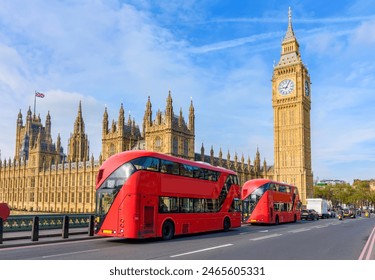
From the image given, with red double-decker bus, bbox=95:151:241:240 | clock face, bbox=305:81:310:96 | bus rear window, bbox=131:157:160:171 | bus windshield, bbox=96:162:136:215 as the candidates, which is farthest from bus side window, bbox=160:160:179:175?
clock face, bbox=305:81:310:96

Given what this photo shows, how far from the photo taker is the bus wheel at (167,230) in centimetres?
1922

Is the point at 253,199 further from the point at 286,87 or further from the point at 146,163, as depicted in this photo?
the point at 286,87

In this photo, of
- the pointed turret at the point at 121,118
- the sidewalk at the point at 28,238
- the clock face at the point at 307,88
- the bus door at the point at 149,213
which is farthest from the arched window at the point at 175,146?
the clock face at the point at 307,88

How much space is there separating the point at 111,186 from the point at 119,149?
58.2 metres

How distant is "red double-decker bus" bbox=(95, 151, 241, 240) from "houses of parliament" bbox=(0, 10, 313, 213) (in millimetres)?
54701

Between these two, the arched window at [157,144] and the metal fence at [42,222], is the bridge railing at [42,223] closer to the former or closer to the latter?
the metal fence at [42,222]

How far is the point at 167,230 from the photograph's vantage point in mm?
19594

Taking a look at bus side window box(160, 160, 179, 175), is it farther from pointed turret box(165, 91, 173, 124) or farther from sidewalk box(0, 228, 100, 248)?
pointed turret box(165, 91, 173, 124)

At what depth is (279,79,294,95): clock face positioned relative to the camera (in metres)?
99.1

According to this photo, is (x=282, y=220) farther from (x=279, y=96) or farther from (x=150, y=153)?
(x=279, y=96)

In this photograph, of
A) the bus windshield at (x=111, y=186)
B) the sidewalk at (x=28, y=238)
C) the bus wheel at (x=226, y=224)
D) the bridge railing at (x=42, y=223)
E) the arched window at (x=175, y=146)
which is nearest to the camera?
the sidewalk at (x=28, y=238)

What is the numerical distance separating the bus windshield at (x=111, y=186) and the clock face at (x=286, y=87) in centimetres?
8773

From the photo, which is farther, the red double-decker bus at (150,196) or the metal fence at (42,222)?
the metal fence at (42,222)

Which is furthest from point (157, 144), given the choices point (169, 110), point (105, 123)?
point (105, 123)
